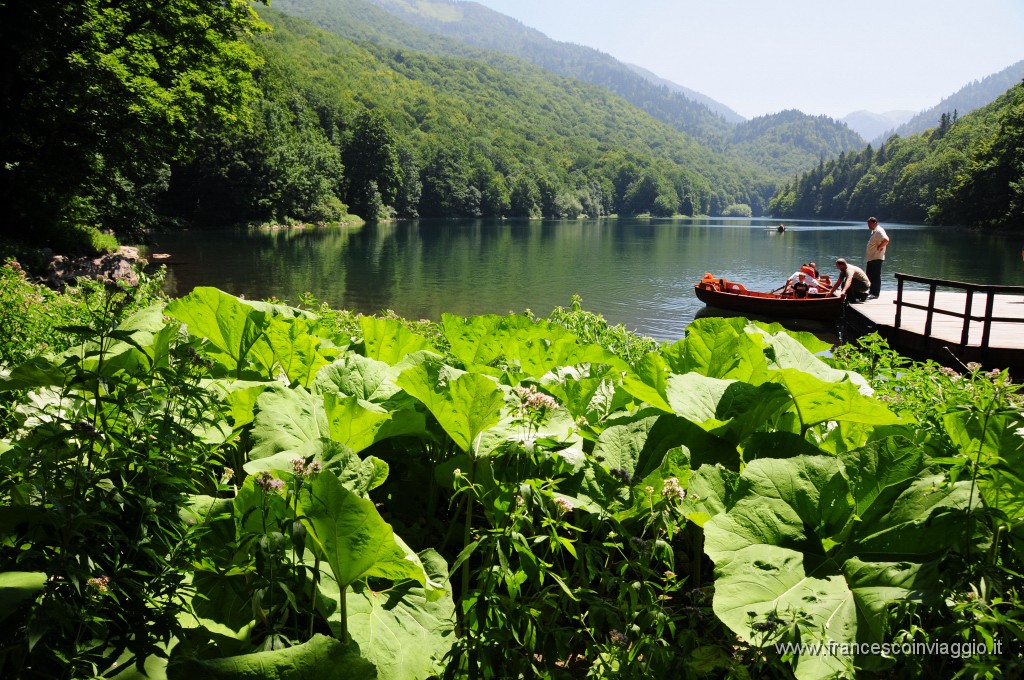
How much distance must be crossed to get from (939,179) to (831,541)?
114533 mm

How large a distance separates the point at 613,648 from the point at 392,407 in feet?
2.64

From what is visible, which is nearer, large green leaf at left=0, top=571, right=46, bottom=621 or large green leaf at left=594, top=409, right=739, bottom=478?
large green leaf at left=0, top=571, right=46, bottom=621

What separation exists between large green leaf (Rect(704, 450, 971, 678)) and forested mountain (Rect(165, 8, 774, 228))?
52378 mm

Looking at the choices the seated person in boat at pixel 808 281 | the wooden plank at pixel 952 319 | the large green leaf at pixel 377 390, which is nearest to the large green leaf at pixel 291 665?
the large green leaf at pixel 377 390

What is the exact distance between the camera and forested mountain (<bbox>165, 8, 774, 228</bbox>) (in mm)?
57062

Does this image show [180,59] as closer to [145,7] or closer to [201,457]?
[145,7]

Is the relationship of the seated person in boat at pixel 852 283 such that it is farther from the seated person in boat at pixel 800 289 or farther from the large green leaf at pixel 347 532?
the large green leaf at pixel 347 532

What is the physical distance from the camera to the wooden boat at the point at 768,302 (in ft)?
61.7

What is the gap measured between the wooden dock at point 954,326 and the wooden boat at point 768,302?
151 cm

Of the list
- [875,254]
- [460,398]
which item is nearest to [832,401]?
[460,398]

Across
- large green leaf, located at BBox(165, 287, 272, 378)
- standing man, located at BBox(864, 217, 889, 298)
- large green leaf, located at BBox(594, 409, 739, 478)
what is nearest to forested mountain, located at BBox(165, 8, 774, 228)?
standing man, located at BBox(864, 217, 889, 298)

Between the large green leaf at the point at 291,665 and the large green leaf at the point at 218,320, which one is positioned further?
the large green leaf at the point at 218,320

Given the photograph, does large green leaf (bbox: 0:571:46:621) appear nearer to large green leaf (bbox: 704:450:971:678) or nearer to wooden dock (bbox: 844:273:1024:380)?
large green leaf (bbox: 704:450:971:678)

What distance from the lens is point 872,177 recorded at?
436ft
